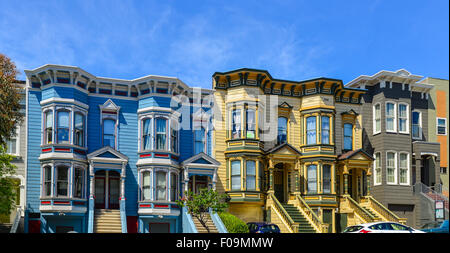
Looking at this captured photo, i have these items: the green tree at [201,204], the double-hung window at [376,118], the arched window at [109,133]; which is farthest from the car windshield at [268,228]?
the double-hung window at [376,118]

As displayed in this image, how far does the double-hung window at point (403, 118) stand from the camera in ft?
113

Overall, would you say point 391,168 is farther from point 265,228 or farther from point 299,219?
point 265,228

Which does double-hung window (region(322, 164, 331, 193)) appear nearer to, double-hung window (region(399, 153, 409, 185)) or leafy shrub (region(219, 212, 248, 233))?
double-hung window (region(399, 153, 409, 185))

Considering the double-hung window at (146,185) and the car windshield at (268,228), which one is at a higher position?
the double-hung window at (146,185)

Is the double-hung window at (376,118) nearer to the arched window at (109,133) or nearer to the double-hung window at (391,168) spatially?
the double-hung window at (391,168)

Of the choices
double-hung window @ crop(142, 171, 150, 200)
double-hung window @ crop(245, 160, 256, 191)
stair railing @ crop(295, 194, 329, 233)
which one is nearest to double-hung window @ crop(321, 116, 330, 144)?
stair railing @ crop(295, 194, 329, 233)

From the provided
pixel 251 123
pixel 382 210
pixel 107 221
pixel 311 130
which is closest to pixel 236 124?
pixel 251 123

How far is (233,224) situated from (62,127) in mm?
10748

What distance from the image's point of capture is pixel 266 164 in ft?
103

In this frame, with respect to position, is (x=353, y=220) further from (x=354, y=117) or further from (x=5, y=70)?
(x=5, y=70)

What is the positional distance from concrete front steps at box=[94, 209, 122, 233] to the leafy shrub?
223 inches
